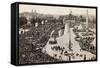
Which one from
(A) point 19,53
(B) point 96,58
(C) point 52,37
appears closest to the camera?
(A) point 19,53

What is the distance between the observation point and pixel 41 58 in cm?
224

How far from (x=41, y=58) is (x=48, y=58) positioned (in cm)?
7

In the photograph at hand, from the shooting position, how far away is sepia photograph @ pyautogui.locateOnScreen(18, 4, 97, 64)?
218 centimetres

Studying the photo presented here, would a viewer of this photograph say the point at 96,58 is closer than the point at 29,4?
No

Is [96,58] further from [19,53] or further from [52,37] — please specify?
[19,53]

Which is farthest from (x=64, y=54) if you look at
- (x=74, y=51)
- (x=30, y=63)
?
(x=30, y=63)

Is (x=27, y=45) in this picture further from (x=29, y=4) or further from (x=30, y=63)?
(x=29, y=4)

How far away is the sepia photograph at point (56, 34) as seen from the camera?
2184 mm

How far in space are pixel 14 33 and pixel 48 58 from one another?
366 mm

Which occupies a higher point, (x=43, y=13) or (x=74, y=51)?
(x=43, y=13)

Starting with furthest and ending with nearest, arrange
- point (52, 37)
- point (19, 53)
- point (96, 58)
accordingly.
Answer: point (96, 58), point (52, 37), point (19, 53)

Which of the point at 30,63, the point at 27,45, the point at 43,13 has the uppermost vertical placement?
the point at 43,13

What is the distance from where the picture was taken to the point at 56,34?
2.31 metres

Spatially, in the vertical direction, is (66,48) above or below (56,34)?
below
